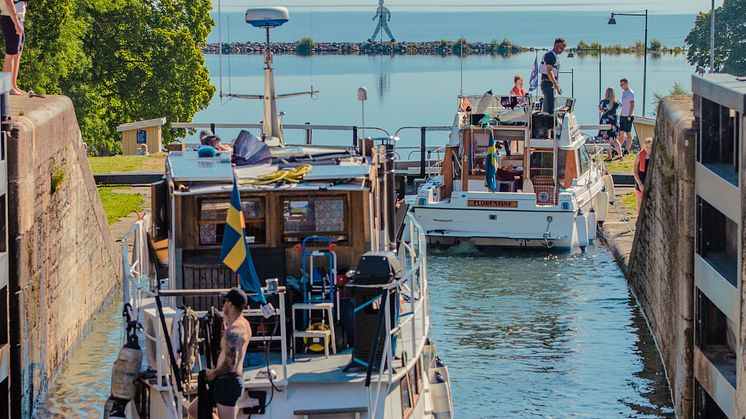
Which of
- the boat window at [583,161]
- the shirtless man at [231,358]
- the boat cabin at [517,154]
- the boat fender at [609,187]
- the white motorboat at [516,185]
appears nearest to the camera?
the shirtless man at [231,358]

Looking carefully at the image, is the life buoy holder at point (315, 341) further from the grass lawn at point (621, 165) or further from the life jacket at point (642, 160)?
the grass lawn at point (621, 165)

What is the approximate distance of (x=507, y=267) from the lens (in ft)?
112

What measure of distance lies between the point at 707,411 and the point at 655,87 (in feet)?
281

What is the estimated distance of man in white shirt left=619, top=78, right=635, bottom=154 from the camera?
147 feet

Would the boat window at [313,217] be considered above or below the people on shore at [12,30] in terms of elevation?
below

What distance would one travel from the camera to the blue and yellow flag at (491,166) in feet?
113

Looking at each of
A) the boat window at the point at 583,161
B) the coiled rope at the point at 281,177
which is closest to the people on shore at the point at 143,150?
the boat window at the point at 583,161

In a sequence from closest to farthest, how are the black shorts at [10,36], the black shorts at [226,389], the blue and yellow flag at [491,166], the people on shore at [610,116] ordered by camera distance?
1. the black shorts at [226,389]
2. the black shorts at [10,36]
3. the blue and yellow flag at [491,166]
4. the people on shore at [610,116]

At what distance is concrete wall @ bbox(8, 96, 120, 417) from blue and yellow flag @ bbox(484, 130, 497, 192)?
9379 mm

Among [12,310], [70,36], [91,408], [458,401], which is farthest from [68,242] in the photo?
[70,36]

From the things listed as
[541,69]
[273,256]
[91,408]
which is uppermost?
[541,69]

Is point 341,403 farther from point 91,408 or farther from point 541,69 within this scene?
point 541,69

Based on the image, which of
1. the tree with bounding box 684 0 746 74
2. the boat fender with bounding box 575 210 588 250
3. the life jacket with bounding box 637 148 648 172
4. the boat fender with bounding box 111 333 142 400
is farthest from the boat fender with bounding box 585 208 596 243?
the tree with bounding box 684 0 746 74

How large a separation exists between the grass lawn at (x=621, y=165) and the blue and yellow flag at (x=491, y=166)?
9251 mm
